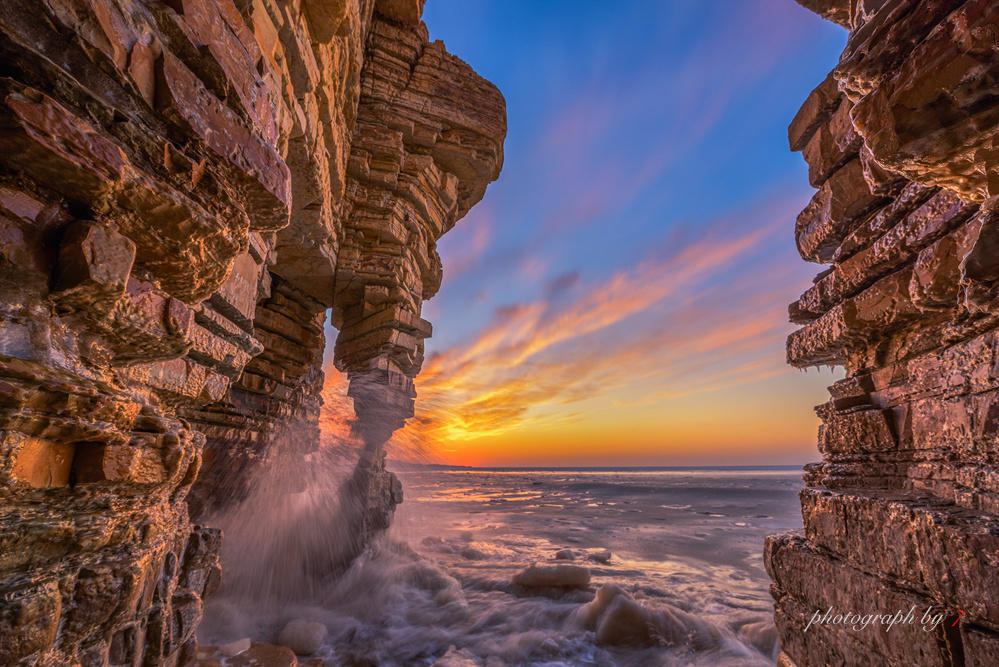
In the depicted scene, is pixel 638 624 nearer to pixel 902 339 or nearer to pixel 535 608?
pixel 535 608

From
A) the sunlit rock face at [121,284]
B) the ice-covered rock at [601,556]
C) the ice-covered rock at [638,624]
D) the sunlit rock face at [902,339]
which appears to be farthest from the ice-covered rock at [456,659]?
the ice-covered rock at [601,556]

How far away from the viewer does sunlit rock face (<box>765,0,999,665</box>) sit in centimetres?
144

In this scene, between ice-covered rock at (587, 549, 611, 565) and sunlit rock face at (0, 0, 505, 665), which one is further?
ice-covered rock at (587, 549, 611, 565)

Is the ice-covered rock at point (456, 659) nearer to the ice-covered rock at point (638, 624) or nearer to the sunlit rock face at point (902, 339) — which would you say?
the ice-covered rock at point (638, 624)

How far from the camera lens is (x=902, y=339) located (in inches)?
103

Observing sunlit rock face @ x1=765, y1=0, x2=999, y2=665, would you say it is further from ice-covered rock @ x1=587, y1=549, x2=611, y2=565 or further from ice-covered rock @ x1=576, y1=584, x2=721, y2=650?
ice-covered rock @ x1=587, y1=549, x2=611, y2=565

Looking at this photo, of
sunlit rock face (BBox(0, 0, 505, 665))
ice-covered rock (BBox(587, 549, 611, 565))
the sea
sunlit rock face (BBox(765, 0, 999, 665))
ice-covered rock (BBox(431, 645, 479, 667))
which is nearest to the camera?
sunlit rock face (BBox(0, 0, 505, 665))

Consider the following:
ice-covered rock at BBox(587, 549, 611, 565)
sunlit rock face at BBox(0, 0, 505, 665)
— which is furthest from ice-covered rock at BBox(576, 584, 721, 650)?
sunlit rock face at BBox(0, 0, 505, 665)

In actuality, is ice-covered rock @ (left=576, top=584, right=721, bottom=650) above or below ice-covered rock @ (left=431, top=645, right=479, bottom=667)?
above

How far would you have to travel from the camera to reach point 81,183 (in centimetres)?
116

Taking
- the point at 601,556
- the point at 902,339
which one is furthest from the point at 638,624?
the point at 601,556

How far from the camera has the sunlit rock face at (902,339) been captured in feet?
4.73

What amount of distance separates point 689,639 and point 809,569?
4196 mm

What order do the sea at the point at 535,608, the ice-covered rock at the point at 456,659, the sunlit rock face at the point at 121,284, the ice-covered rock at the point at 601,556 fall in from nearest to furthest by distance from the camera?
1. the sunlit rock face at the point at 121,284
2. the ice-covered rock at the point at 456,659
3. the sea at the point at 535,608
4. the ice-covered rock at the point at 601,556
